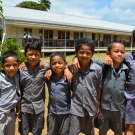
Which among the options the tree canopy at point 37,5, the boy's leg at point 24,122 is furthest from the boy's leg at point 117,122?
the tree canopy at point 37,5

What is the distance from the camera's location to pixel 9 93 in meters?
2.96

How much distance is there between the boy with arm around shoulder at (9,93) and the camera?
294 centimetres

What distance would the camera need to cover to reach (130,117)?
9.94ft

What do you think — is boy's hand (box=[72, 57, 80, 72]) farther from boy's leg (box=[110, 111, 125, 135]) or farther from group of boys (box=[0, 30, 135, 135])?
boy's leg (box=[110, 111, 125, 135])

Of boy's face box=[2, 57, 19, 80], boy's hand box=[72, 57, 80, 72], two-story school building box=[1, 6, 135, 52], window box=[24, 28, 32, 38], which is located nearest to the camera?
boy's hand box=[72, 57, 80, 72]

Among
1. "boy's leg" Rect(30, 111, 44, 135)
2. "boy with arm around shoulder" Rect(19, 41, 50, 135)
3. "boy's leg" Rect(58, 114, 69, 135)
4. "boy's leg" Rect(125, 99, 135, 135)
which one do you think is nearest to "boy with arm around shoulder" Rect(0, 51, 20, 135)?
"boy with arm around shoulder" Rect(19, 41, 50, 135)

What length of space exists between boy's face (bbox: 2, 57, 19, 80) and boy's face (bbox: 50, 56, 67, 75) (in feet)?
1.70

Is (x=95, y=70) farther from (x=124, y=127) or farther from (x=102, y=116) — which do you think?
(x=124, y=127)

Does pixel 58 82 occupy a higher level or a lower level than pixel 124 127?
higher

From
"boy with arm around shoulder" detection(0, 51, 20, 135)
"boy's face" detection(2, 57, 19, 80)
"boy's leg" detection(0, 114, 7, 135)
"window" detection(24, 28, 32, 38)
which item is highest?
"window" detection(24, 28, 32, 38)

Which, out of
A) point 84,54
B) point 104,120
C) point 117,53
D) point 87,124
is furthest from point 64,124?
point 117,53

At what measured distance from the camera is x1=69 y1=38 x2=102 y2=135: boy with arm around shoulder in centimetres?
293

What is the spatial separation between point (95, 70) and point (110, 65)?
23 centimetres

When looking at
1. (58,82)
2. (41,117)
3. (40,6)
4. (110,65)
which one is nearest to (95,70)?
(110,65)
